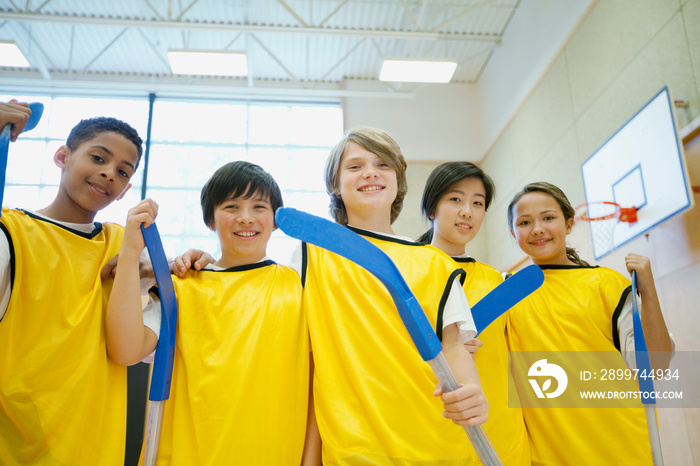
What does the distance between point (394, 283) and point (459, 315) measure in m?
0.31

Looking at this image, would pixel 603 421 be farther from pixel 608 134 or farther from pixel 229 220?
pixel 608 134

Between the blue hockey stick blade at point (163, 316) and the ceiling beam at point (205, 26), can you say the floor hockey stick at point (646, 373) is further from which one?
the ceiling beam at point (205, 26)

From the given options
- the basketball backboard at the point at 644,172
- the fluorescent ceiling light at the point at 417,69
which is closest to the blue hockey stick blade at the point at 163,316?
the basketball backboard at the point at 644,172

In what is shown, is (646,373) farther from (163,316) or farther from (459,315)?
(163,316)

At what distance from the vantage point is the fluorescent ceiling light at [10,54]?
6.88 m

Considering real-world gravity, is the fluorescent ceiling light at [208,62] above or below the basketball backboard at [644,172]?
above

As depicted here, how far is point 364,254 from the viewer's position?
109 centimetres

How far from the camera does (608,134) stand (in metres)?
5.14

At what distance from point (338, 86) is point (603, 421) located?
28.2 feet

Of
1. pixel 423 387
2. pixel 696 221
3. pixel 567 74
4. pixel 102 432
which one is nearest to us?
pixel 423 387

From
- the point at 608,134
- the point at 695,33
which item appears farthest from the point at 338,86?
the point at 695,33

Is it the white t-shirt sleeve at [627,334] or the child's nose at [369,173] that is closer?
the child's nose at [369,173]

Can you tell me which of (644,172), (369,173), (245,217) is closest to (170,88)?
(644,172)

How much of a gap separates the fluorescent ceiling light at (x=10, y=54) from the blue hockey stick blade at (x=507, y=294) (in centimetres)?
762
